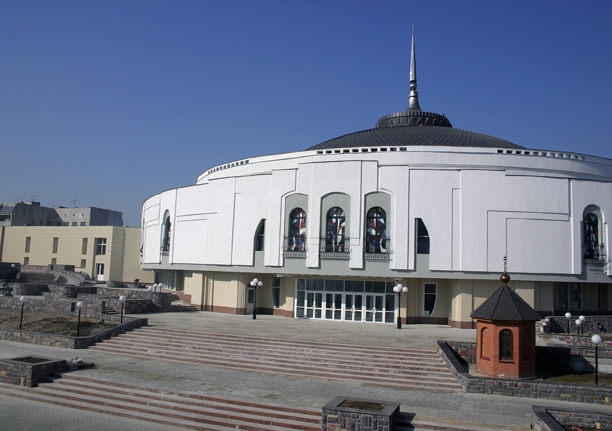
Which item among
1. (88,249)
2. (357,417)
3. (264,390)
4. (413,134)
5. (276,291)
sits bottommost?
(264,390)

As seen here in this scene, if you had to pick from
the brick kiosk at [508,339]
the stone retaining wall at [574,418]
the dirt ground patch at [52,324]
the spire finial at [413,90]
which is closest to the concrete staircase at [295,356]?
the brick kiosk at [508,339]

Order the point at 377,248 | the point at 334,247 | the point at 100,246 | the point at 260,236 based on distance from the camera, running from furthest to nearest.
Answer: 1. the point at 100,246
2. the point at 260,236
3. the point at 334,247
4. the point at 377,248

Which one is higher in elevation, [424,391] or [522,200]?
[522,200]

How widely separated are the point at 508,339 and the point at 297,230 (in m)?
17.0

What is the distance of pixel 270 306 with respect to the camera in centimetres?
3556

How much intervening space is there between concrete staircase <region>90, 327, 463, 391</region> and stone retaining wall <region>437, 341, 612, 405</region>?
2.44 feet

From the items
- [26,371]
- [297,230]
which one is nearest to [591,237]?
[297,230]

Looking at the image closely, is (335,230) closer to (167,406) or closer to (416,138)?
(416,138)

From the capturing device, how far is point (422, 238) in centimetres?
3019

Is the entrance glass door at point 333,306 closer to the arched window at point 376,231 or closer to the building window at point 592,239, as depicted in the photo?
the arched window at point 376,231

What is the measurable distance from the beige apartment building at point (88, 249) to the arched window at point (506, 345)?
4925cm

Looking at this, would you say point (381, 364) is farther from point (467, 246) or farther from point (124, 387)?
point (467, 246)

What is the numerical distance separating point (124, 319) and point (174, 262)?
1175 cm

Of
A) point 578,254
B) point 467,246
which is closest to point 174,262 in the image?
point 467,246
